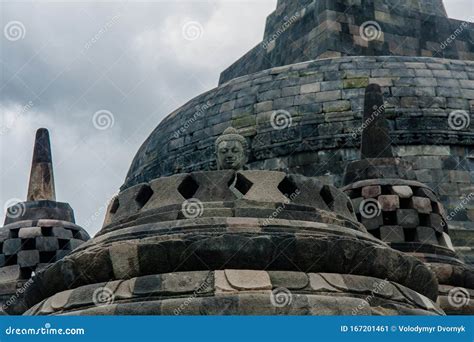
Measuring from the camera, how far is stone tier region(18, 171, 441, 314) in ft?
25.3

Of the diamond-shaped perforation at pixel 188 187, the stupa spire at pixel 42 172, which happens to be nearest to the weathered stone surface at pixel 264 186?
the diamond-shaped perforation at pixel 188 187

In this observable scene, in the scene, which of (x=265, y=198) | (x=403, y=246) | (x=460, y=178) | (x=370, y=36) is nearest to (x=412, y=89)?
(x=460, y=178)

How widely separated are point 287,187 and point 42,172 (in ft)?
29.3

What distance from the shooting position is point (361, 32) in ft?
83.9

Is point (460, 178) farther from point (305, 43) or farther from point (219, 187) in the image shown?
point (219, 187)

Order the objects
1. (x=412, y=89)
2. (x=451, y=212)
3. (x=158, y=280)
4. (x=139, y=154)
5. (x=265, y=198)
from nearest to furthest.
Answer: (x=158, y=280), (x=265, y=198), (x=451, y=212), (x=412, y=89), (x=139, y=154)

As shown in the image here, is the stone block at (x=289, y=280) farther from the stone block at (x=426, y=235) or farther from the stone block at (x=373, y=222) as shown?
the stone block at (x=426, y=235)

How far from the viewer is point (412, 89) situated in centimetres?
2006

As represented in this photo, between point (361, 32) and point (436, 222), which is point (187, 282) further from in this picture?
point (361, 32)

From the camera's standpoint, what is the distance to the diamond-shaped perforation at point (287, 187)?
28.7 ft

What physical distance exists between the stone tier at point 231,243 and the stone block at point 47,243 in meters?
6.65

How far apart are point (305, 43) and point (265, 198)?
1771 centimetres

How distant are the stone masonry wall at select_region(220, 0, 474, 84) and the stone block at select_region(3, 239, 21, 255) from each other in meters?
11.9

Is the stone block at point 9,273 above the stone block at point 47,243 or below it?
below
